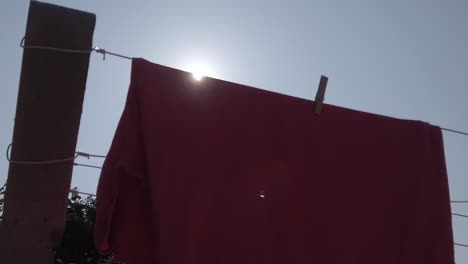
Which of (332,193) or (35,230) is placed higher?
(332,193)

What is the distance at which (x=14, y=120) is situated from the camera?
63.3 inches

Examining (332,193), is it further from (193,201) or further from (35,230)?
(35,230)

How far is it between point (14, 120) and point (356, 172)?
112 cm

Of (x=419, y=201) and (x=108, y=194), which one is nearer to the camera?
(x=108, y=194)

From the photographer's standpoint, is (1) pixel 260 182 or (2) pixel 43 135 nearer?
(2) pixel 43 135

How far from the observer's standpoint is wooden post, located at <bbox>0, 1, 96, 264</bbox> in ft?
5.11

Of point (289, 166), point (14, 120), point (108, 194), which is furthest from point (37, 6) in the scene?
point (289, 166)

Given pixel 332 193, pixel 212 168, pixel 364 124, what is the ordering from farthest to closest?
1. pixel 364 124
2. pixel 332 193
3. pixel 212 168

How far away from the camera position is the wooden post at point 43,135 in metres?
1.56

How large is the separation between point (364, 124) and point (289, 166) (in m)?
0.36

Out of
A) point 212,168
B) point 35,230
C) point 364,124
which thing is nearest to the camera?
point 35,230

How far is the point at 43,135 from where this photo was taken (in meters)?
1.60

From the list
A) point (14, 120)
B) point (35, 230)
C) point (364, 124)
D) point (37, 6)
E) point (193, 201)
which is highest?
point (37, 6)

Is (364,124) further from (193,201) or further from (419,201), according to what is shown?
(193,201)
